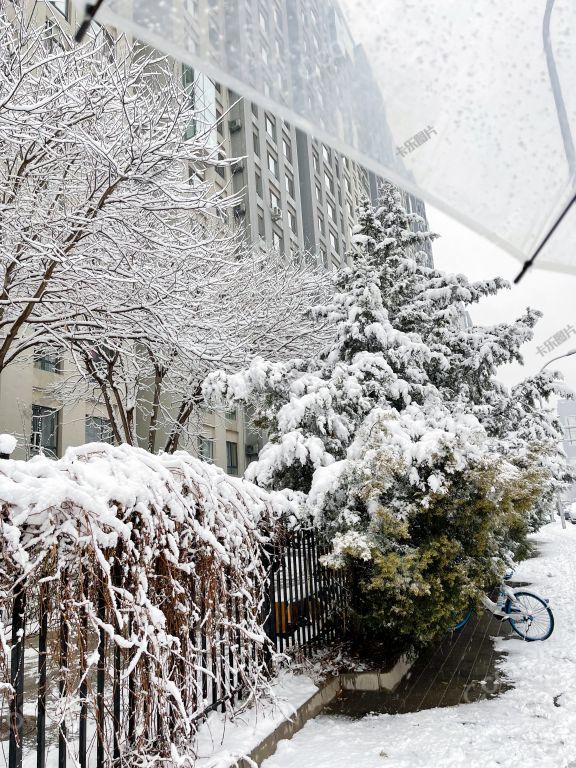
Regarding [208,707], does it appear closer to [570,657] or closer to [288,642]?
[288,642]

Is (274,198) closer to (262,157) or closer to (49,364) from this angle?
(262,157)

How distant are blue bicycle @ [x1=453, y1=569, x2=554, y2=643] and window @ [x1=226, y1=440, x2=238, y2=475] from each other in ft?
72.3

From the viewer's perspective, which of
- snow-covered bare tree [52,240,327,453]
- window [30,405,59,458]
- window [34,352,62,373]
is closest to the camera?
snow-covered bare tree [52,240,327,453]

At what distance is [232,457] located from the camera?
101ft

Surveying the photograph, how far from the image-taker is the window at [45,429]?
65.8ft

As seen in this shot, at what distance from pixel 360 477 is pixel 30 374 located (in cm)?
1595

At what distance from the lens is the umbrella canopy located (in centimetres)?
161

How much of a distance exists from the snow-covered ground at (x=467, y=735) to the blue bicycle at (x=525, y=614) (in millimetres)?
1391

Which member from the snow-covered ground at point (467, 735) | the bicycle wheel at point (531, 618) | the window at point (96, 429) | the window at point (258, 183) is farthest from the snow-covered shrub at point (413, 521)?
the window at point (258, 183)

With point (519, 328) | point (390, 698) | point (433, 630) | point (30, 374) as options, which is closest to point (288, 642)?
point (390, 698)

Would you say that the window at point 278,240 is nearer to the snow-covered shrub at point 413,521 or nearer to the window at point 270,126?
the window at point 270,126

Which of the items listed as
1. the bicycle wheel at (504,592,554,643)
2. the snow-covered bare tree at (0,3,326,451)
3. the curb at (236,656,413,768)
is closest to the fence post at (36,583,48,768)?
the curb at (236,656,413,768)

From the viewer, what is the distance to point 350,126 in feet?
5.66

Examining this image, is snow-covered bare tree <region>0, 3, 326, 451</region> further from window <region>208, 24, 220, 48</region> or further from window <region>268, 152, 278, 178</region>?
window <region>268, 152, 278, 178</region>
